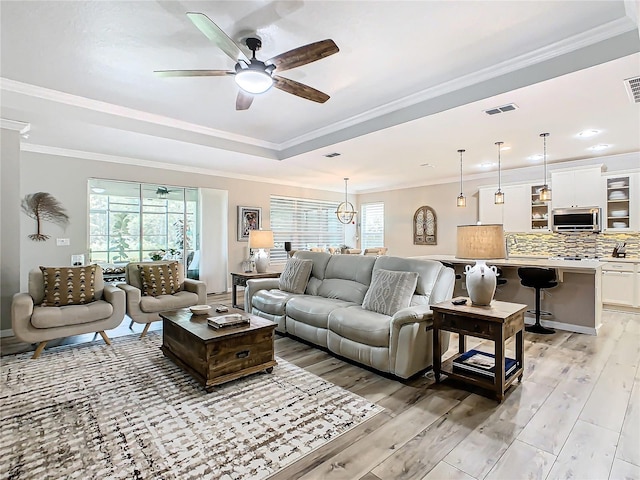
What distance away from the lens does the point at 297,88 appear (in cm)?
297

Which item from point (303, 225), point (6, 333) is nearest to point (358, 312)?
point (6, 333)

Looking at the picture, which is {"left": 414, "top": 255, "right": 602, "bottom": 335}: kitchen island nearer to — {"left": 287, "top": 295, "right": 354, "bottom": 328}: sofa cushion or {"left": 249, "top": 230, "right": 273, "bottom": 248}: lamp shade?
{"left": 287, "top": 295, "right": 354, "bottom": 328}: sofa cushion

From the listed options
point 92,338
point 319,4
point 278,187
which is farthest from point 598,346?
point 278,187

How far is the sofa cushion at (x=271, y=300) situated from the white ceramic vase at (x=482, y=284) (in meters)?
2.15

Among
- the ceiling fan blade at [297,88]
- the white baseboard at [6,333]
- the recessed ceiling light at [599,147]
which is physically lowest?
the white baseboard at [6,333]

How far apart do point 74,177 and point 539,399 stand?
266 inches

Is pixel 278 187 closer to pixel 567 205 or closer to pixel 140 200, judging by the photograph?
pixel 140 200

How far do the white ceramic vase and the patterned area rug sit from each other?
123 cm

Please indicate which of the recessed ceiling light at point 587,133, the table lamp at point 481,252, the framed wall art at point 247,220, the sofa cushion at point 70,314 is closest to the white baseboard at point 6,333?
the sofa cushion at point 70,314

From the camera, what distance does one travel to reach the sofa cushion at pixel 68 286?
3.62m

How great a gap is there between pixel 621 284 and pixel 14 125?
8938 millimetres

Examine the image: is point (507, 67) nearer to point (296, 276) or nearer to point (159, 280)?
point (296, 276)

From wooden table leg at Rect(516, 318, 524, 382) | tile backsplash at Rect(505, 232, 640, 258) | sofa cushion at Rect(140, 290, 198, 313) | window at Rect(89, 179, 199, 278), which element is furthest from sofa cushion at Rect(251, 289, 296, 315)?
tile backsplash at Rect(505, 232, 640, 258)

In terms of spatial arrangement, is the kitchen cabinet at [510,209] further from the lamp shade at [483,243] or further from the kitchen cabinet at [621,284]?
the lamp shade at [483,243]
